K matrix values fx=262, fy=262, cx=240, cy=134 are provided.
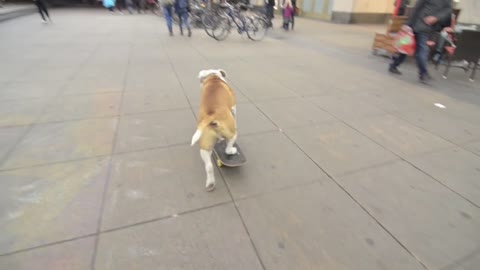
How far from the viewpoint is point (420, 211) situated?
2.46 meters

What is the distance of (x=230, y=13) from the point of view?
1101 cm

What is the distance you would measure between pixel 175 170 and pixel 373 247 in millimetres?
2063

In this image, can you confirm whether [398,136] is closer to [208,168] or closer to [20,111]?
[208,168]

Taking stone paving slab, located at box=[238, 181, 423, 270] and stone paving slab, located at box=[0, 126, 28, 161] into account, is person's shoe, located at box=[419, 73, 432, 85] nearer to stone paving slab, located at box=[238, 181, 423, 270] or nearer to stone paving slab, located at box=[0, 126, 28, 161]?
stone paving slab, located at box=[238, 181, 423, 270]

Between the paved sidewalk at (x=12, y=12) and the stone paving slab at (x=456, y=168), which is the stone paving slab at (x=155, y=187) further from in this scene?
the paved sidewalk at (x=12, y=12)

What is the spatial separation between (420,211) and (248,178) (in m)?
1.67

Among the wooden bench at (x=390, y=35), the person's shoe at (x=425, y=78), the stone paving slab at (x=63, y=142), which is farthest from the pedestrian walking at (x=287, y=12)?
the stone paving slab at (x=63, y=142)

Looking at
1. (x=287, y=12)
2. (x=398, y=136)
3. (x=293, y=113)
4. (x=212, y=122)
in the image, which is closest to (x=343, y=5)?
(x=287, y=12)

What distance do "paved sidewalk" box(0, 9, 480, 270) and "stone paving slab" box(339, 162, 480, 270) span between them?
0.04ft

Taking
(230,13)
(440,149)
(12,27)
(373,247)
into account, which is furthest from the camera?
(12,27)

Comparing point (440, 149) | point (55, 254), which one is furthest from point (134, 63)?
point (440, 149)

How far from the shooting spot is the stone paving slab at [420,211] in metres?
2.11

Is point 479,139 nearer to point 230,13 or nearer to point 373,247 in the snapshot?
point 373,247

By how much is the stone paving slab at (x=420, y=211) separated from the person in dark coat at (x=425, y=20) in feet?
13.7
